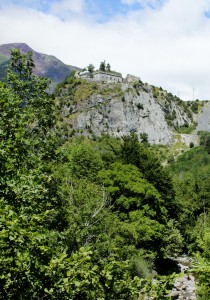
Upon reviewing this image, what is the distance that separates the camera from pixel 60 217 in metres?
21.5

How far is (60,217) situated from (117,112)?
162 metres

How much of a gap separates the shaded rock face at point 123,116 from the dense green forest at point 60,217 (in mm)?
115766

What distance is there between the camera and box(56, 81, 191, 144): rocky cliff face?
6806 inches

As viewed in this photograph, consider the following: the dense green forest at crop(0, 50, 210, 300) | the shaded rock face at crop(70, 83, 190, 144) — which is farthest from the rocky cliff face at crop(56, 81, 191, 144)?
the dense green forest at crop(0, 50, 210, 300)

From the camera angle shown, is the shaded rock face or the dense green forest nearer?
the dense green forest

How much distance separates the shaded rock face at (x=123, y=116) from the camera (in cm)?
17262

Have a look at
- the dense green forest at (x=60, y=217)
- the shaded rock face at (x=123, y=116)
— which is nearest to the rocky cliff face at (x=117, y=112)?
the shaded rock face at (x=123, y=116)

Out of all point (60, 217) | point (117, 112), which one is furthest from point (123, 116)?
point (60, 217)

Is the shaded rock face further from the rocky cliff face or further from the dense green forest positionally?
the dense green forest

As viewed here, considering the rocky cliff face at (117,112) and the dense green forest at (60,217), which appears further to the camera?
the rocky cliff face at (117,112)

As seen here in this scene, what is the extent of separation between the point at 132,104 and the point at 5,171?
182 m

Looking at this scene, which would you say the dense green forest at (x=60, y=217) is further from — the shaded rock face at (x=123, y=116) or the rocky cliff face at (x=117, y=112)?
the rocky cliff face at (x=117, y=112)

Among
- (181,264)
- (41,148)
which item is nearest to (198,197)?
(181,264)

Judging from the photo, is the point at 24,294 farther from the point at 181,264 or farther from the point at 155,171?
the point at 181,264
